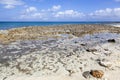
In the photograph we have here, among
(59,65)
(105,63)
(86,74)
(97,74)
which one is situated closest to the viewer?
(97,74)

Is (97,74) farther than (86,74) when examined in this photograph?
No

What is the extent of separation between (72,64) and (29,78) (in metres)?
3.59

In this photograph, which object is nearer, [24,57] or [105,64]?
[105,64]

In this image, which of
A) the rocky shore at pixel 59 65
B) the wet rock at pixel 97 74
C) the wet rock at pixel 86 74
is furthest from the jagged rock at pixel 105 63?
the wet rock at pixel 86 74

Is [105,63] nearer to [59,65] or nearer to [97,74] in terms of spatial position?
[97,74]

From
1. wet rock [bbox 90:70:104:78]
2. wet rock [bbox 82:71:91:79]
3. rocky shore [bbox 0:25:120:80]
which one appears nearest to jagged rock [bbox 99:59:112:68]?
rocky shore [bbox 0:25:120:80]

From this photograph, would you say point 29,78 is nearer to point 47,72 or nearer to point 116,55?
point 47,72

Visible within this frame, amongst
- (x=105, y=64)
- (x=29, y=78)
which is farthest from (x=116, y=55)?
(x=29, y=78)

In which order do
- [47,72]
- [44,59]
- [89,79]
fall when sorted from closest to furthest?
[89,79] < [47,72] < [44,59]

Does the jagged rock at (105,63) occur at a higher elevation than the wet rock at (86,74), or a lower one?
higher

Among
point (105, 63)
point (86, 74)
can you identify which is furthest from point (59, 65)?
point (105, 63)

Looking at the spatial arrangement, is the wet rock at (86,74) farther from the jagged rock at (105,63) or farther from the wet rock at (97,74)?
the jagged rock at (105,63)

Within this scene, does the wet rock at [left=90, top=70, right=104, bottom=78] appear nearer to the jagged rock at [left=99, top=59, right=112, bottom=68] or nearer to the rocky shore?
the rocky shore

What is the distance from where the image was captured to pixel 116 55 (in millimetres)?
15602
